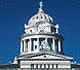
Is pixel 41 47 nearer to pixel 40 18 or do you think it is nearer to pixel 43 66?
pixel 43 66

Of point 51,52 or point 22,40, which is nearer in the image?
point 51,52

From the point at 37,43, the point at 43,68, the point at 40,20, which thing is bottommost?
the point at 43,68

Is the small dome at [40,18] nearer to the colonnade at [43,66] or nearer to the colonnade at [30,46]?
the colonnade at [30,46]

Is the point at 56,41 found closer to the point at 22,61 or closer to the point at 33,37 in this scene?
the point at 33,37

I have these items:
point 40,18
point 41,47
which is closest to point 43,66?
point 41,47

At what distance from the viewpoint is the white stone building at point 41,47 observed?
99375 millimetres

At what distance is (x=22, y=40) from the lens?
116 meters

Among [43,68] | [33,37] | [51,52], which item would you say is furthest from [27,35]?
[43,68]

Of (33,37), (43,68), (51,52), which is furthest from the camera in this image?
(33,37)

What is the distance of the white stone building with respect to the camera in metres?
99.4

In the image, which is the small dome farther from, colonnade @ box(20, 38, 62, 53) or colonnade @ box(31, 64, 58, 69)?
colonnade @ box(31, 64, 58, 69)

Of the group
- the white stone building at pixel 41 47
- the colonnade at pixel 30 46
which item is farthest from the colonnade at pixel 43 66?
the colonnade at pixel 30 46

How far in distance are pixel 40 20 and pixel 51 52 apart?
14893 mm

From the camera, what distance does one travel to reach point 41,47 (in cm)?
10812
